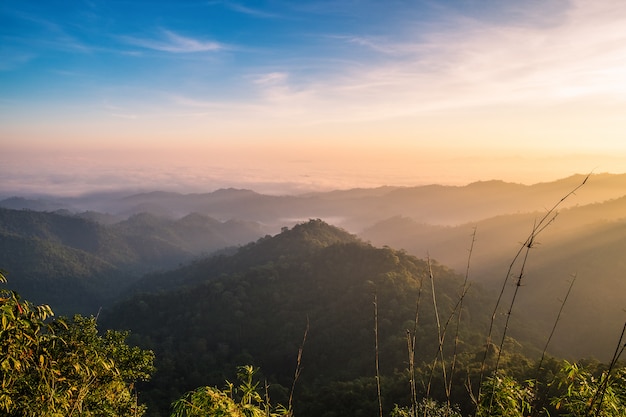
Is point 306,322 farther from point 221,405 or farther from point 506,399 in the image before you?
point 221,405

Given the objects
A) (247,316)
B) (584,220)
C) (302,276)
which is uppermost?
(584,220)

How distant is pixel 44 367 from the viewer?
611 centimetres

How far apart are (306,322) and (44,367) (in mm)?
57382

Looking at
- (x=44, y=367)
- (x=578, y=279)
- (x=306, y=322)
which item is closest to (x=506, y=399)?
(x=44, y=367)

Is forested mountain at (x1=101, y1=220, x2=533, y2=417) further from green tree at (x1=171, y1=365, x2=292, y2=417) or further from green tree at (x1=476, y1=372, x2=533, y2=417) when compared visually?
green tree at (x1=171, y1=365, x2=292, y2=417)

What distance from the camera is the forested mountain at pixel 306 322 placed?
59625 mm

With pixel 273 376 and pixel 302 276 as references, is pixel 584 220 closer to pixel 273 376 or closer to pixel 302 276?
pixel 302 276

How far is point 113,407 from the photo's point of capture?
10477 mm

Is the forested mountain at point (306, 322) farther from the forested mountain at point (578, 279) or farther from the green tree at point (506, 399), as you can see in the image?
the green tree at point (506, 399)

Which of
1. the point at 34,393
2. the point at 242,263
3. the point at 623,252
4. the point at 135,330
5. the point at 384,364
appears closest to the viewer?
the point at 34,393

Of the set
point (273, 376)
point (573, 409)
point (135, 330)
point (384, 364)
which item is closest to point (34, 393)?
point (573, 409)

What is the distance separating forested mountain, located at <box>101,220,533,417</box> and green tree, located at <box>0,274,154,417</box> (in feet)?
116

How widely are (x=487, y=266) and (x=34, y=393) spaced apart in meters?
175

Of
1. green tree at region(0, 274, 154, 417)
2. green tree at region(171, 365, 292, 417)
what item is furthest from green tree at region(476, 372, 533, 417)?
green tree at region(0, 274, 154, 417)
